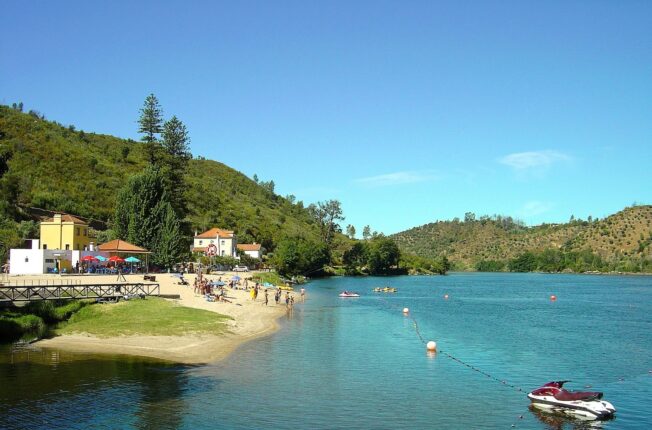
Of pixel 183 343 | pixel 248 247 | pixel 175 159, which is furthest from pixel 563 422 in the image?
pixel 248 247

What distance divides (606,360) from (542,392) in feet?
49.8

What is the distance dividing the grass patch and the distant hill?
134 ft

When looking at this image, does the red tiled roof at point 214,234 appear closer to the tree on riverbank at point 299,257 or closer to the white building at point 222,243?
the white building at point 222,243

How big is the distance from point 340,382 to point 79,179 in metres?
108

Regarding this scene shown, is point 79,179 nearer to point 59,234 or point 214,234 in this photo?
point 214,234

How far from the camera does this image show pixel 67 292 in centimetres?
4616


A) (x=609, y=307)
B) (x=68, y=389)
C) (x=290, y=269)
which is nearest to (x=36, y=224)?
(x=290, y=269)

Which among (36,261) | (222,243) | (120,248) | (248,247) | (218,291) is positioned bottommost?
(218,291)

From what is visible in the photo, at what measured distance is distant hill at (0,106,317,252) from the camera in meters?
105

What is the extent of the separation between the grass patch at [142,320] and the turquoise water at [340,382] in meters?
5.05

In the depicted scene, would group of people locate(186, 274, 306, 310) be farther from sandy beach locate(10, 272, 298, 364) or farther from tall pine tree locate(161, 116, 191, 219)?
tall pine tree locate(161, 116, 191, 219)

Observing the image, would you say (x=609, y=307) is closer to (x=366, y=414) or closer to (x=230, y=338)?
(x=230, y=338)

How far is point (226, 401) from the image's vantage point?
2667 cm

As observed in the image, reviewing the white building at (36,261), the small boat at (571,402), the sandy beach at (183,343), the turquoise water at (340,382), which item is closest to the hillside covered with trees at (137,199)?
the white building at (36,261)
